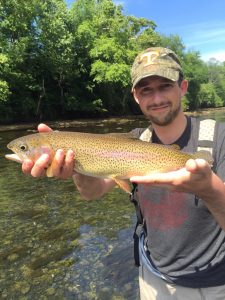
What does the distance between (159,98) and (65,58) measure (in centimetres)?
4255

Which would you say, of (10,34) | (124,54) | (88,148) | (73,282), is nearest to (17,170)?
(73,282)

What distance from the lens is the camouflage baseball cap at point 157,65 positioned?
3301 mm

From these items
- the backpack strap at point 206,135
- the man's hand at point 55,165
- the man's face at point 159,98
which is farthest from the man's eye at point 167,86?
the man's hand at point 55,165

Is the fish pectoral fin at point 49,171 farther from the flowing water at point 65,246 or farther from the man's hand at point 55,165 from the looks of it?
the flowing water at point 65,246

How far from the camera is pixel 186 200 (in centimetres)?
302

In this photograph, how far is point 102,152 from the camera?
3484mm

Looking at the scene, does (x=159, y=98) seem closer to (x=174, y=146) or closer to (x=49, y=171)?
(x=174, y=146)

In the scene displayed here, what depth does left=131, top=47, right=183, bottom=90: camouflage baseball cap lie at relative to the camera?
330 cm

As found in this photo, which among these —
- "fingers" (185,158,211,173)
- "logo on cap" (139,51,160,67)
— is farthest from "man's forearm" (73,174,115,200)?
"fingers" (185,158,211,173)

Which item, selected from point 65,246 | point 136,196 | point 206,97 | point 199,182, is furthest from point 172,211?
point 206,97

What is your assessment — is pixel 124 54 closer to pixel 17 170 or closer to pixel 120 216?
pixel 17 170

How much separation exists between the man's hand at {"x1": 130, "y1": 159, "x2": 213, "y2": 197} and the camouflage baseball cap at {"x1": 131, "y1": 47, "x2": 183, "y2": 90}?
108cm

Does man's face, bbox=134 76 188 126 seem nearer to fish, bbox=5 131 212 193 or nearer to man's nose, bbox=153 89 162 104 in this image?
man's nose, bbox=153 89 162 104

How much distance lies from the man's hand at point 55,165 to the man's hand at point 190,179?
824mm
